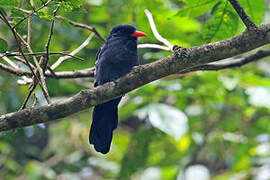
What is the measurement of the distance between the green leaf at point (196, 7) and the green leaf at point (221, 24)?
0.06m

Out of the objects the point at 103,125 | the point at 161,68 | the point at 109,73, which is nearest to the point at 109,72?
the point at 109,73

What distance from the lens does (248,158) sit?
5059 millimetres

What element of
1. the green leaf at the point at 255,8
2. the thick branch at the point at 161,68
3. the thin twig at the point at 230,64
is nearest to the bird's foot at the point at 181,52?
the thick branch at the point at 161,68

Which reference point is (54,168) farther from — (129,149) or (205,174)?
(205,174)

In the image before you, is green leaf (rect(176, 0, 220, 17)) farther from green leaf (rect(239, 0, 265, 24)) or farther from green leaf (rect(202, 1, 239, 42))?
green leaf (rect(239, 0, 265, 24))

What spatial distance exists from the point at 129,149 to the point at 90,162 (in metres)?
0.97

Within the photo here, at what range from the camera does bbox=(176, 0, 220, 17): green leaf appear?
292 cm

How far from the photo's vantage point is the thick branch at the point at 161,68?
2.53 meters

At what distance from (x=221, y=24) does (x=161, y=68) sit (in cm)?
73

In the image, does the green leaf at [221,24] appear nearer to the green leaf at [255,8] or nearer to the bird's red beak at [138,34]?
the green leaf at [255,8]

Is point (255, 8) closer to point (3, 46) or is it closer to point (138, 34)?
point (138, 34)

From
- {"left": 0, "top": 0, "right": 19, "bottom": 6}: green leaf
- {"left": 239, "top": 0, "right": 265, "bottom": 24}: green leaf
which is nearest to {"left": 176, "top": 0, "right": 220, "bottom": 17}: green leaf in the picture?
{"left": 239, "top": 0, "right": 265, "bottom": 24}: green leaf

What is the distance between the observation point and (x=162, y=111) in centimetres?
369

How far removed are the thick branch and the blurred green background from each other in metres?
0.46
